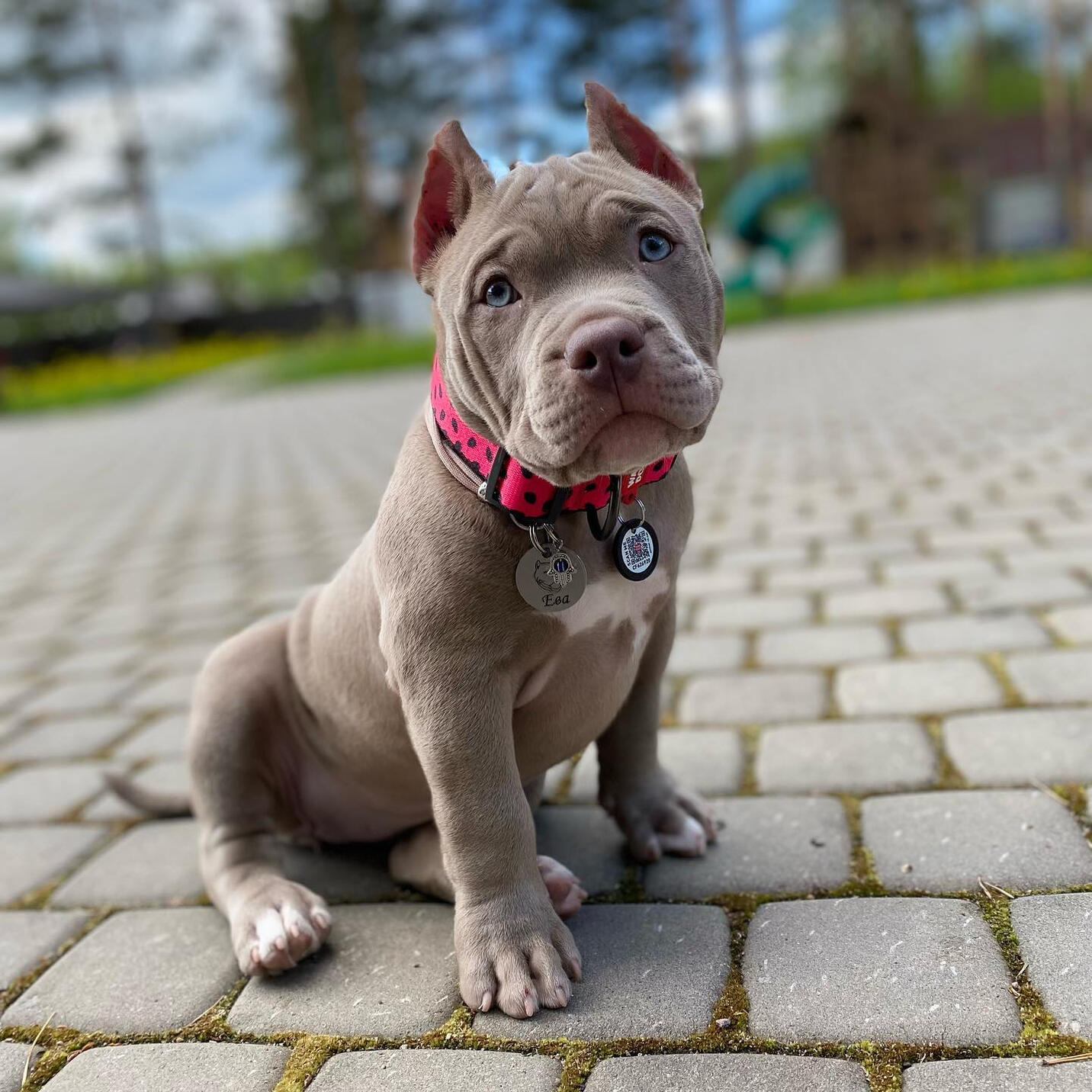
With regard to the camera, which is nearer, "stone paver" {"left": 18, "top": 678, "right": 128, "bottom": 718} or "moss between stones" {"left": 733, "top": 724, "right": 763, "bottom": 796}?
"moss between stones" {"left": 733, "top": 724, "right": 763, "bottom": 796}

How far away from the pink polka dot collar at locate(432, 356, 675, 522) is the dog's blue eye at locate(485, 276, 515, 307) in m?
0.20

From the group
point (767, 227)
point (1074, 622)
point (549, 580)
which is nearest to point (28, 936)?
point (549, 580)

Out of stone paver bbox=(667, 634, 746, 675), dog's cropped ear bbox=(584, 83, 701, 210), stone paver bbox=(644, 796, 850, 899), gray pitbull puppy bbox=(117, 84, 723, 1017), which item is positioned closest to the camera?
gray pitbull puppy bbox=(117, 84, 723, 1017)

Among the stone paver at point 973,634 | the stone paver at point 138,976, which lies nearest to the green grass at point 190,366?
the stone paver at point 973,634

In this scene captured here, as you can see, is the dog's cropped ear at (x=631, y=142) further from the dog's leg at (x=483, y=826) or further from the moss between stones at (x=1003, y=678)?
the moss between stones at (x=1003, y=678)

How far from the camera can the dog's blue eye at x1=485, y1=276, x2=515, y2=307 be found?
2006 millimetres

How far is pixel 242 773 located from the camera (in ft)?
8.50

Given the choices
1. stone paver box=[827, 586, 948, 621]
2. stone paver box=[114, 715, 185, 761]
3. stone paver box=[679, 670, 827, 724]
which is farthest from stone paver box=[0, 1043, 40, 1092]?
stone paver box=[827, 586, 948, 621]

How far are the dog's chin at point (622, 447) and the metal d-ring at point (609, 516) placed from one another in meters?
0.19

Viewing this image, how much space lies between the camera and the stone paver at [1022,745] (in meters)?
2.69

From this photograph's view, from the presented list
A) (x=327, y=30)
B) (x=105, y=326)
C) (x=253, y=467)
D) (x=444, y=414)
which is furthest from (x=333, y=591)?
(x=105, y=326)

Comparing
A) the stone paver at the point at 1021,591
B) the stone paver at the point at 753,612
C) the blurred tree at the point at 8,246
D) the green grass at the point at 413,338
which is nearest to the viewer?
the stone paver at the point at 1021,591

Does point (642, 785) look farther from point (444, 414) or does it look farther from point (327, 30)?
point (327, 30)

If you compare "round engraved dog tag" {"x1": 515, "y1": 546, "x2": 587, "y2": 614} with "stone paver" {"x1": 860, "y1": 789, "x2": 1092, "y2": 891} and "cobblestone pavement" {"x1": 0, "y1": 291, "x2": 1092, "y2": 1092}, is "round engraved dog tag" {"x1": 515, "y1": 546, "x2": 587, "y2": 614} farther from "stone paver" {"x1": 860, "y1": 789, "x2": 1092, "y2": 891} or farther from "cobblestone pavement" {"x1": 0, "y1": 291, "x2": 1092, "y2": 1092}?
"stone paver" {"x1": 860, "y1": 789, "x2": 1092, "y2": 891}
